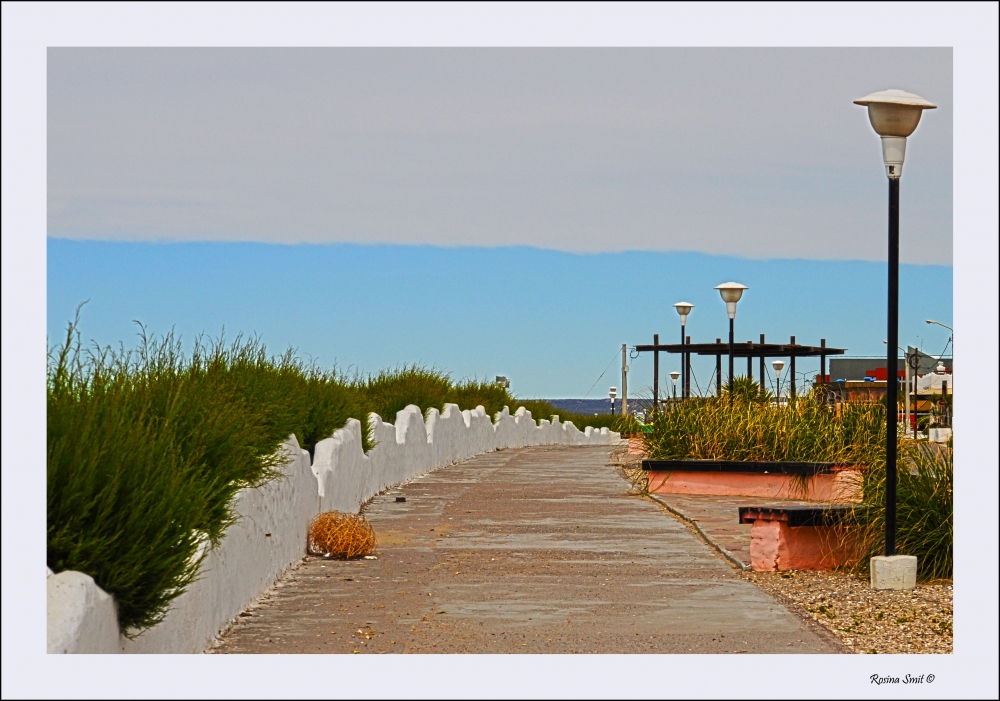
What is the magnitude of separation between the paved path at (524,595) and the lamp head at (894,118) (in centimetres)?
330

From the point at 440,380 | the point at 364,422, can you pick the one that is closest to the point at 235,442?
the point at 364,422

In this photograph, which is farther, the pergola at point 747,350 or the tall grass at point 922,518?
the pergola at point 747,350

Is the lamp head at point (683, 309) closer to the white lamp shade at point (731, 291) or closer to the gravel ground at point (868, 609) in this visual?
the white lamp shade at point (731, 291)

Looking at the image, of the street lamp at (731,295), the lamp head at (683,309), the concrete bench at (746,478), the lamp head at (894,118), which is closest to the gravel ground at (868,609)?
the lamp head at (894,118)

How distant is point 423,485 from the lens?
17.3m

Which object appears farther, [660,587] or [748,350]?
[748,350]

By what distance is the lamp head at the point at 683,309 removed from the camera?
25.1m

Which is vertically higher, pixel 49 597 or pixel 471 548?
pixel 49 597

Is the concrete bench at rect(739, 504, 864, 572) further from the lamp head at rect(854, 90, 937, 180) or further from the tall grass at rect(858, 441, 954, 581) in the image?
the lamp head at rect(854, 90, 937, 180)

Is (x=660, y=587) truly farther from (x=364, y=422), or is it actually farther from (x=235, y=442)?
(x=364, y=422)

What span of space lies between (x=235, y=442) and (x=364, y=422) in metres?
7.49

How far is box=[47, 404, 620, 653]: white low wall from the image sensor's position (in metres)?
4.96

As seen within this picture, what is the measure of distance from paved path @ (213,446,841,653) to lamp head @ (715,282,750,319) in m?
7.35

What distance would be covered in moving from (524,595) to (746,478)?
758 centimetres
